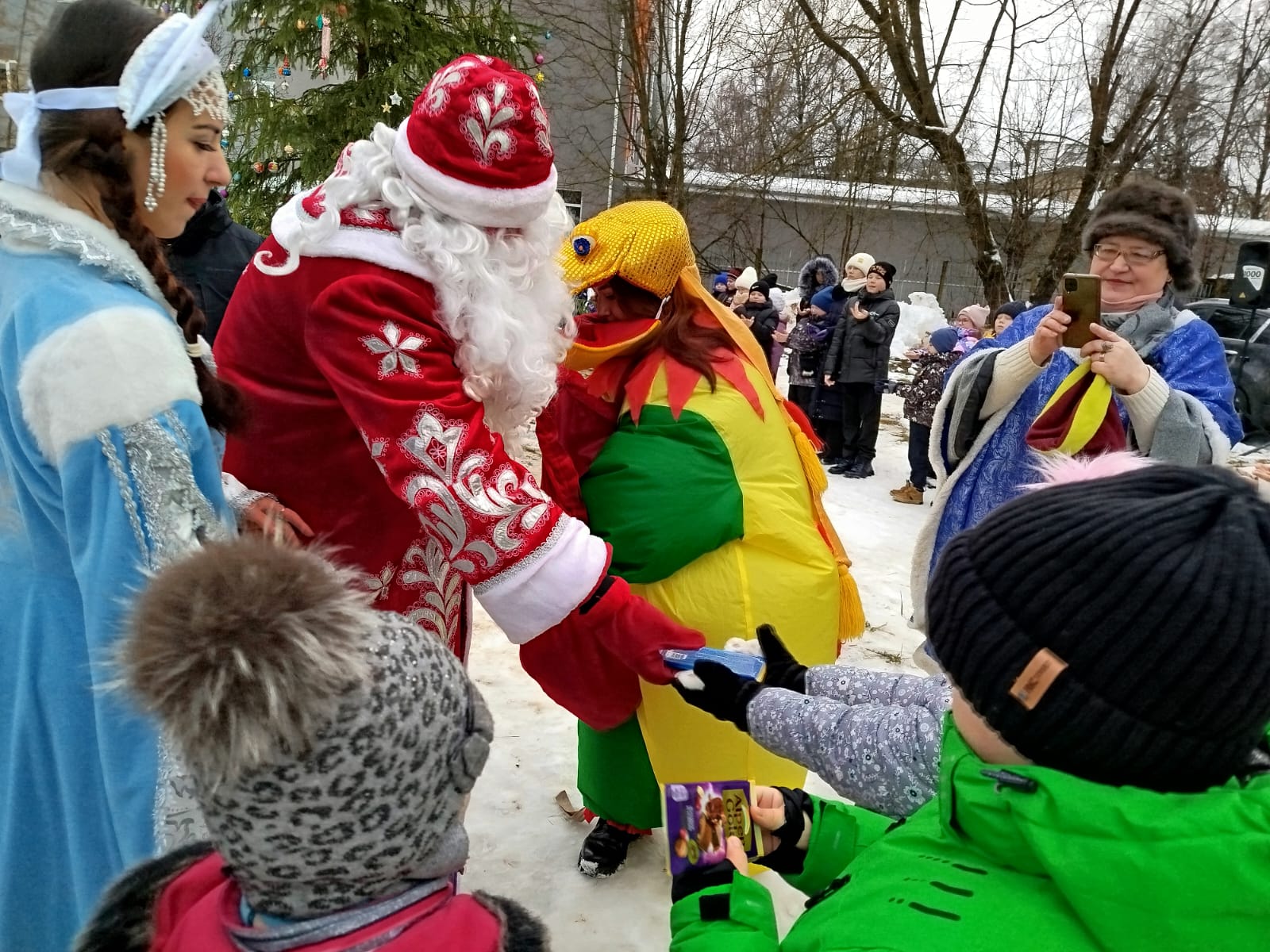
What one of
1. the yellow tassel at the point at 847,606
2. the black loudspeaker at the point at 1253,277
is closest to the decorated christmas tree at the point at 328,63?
the yellow tassel at the point at 847,606

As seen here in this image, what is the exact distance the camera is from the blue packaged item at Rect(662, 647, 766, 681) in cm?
160

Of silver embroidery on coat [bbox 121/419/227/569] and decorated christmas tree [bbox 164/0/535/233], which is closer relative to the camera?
silver embroidery on coat [bbox 121/419/227/569]

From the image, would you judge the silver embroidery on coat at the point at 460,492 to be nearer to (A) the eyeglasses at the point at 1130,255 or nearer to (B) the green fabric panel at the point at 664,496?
(B) the green fabric panel at the point at 664,496

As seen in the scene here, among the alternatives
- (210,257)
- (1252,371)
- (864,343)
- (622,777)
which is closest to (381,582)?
(622,777)

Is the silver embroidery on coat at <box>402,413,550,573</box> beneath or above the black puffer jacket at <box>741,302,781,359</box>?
above

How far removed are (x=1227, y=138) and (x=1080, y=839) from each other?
21.1m

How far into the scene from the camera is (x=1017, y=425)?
258 centimetres

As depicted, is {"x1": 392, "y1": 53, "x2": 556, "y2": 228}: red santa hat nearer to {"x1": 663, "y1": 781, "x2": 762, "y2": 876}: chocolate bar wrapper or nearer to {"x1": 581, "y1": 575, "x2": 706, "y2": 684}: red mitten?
{"x1": 581, "y1": 575, "x2": 706, "y2": 684}: red mitten

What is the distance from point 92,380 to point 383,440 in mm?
414

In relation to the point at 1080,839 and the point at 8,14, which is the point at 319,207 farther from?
the point at 8,14

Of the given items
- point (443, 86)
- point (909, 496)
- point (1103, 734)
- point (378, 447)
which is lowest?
point (909, 496)

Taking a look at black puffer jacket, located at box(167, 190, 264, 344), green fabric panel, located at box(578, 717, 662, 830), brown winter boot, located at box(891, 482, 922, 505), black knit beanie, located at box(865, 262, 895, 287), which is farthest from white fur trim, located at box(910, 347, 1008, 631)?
black knit beanie, located at box(865, 262, 895, 287)

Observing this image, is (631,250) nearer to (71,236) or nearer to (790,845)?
(71,236)

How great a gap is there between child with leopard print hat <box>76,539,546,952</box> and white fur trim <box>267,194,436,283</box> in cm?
67
